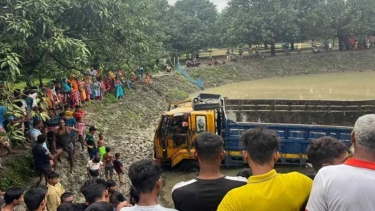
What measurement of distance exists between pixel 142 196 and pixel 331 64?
3376cm

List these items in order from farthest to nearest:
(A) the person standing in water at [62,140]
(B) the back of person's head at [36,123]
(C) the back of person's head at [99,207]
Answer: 1. (A) the person standing in water at [62,140]
2. (B) the back of person's head at [36,123]
3. (C) the back of person's head at [99,207]

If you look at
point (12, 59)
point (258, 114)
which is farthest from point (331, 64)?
point (12, 59)

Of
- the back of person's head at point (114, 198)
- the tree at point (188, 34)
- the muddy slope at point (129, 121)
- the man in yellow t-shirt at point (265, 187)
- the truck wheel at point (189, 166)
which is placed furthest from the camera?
the tree at point (188, 34)

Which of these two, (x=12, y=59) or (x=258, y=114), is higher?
(x=12, y=59)

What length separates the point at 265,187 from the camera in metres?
2.54

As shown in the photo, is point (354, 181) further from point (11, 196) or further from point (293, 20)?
point (293, 20)

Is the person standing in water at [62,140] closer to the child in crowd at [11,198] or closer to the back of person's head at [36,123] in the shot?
the back of person's head at [36,123]

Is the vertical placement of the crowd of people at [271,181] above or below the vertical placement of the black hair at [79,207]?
above

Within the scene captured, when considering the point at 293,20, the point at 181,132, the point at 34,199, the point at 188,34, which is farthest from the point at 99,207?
the point at 188,34

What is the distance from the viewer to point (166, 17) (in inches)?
1452

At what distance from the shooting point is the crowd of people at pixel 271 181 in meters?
2.28

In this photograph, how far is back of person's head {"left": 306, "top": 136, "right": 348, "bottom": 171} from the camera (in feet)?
9.77

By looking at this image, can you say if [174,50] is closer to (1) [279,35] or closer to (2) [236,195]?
(1) [279,35]

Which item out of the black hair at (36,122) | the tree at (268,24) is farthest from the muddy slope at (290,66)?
the black hair at (36,122)
